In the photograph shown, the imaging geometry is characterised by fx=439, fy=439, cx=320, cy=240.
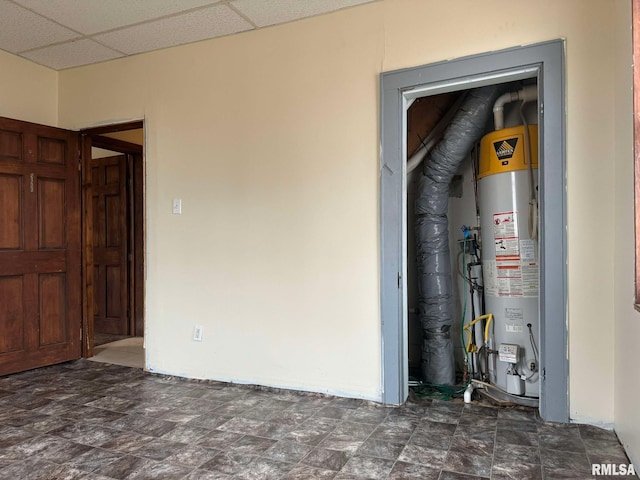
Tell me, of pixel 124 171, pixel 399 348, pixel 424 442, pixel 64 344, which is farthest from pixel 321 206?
pixel 124 171

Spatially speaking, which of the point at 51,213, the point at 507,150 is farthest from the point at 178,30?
the point at 507,150

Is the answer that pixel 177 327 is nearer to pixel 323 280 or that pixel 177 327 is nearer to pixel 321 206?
pixel 323 280

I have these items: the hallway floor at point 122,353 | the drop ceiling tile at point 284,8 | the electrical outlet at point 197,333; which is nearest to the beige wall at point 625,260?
the drop ceiling tile at point 284,8

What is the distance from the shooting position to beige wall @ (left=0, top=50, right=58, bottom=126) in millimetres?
3688

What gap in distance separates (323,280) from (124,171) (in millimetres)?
3230

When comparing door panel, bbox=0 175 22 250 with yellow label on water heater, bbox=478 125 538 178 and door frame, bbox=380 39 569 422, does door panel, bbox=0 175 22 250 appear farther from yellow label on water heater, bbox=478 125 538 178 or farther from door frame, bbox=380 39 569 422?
yellow label on water heater, bbox=478 125 538 178

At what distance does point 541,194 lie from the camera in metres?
2.43

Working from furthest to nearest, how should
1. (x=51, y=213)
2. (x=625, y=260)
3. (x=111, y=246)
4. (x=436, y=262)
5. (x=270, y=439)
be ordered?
(x=111, y=246) < (x=51, y=213) < (x=436, y=262) < (x=270, y=439) < (x=625, y=260)

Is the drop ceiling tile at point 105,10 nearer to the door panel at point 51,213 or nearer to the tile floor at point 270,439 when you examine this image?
the door panel at point 51,213

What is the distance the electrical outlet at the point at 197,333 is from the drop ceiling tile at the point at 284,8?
2.28 meters

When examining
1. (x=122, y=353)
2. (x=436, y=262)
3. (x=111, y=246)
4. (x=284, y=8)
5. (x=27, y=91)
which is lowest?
(x=122, y=353)

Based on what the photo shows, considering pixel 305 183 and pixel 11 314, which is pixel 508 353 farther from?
pixel 11 314

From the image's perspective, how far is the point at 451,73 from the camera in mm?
→ 2600

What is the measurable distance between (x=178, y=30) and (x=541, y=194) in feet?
8.89
